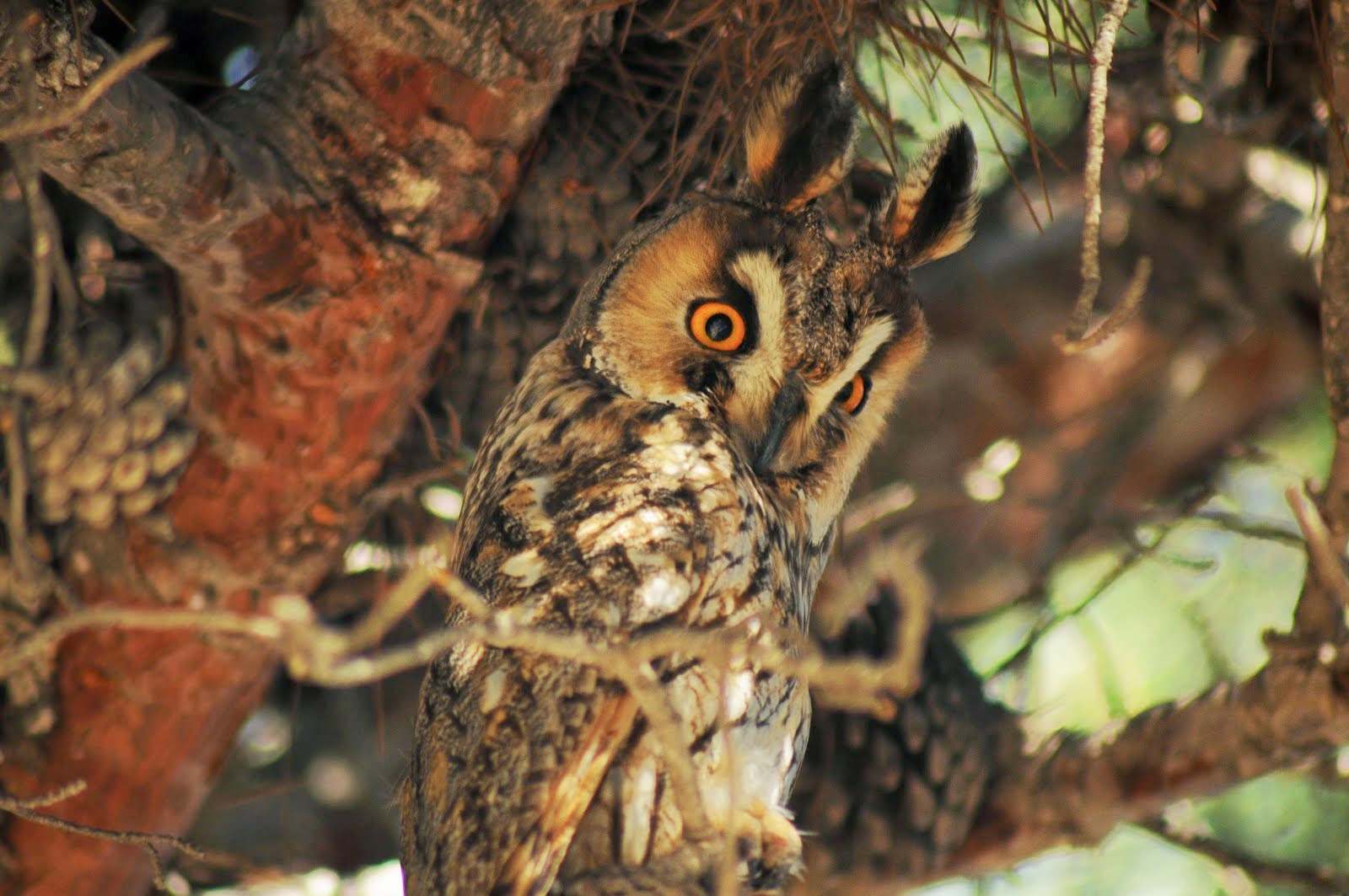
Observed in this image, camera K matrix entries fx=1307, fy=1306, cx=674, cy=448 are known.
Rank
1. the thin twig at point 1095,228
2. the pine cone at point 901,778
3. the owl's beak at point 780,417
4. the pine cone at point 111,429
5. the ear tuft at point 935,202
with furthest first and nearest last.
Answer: the pine cone at point 901,778 → the pine cone at point 111,429 → the ear tuft at point 935,202 → the owl's beak at point 780,417 → the thin twig at point 1095,228

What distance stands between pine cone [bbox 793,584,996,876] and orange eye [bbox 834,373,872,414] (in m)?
0.69

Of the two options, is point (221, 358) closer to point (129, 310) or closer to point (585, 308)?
point (129, 310)

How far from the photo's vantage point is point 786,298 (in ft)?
5.08

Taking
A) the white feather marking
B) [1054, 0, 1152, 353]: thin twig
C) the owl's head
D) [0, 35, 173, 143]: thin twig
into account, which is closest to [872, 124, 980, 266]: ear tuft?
the owl's head

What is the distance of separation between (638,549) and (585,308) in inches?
16.7

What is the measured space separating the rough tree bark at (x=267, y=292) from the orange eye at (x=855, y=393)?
21.5 inches

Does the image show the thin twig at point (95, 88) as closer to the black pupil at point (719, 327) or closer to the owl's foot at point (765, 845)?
the black pupil at point (719, 327)

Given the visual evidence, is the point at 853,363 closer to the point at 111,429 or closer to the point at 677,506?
the point at 677,506

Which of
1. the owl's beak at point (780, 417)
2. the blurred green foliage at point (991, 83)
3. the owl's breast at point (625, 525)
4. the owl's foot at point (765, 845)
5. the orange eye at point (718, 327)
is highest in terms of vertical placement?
the blurred green foliage at point (991, 83)

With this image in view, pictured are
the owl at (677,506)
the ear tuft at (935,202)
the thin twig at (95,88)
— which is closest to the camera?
the thin twig at (95,88)

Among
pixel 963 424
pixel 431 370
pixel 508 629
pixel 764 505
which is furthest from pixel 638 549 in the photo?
pixel 963 424

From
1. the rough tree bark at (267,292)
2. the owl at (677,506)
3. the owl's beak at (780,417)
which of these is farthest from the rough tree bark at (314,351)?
the owl's beak at (780,417)

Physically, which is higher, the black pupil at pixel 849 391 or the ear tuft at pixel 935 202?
the ear tuft at pixel 935 202

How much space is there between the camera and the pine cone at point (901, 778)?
2.20m
